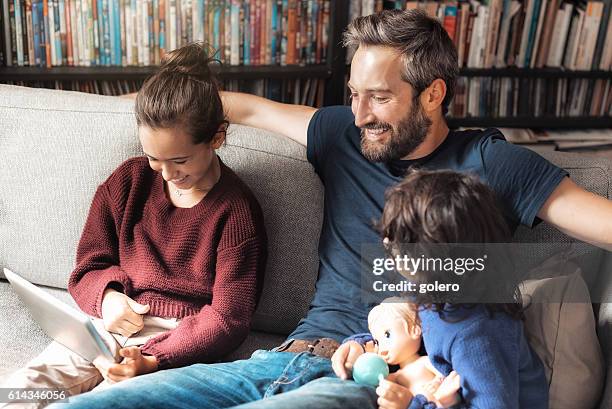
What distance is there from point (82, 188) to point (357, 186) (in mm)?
642

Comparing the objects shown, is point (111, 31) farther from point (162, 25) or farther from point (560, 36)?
point (560, 36)

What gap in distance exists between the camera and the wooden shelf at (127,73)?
249 centimetres

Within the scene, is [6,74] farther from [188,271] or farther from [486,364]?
[486,364]

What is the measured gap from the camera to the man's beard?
5.20 feet

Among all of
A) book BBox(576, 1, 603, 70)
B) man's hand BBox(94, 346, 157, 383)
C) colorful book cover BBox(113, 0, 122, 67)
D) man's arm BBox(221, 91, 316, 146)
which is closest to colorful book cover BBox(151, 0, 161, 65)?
colorful book cover BBox(113, 0, 122, 67)

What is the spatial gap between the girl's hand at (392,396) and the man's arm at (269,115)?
68 cm

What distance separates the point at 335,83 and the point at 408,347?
1.51m

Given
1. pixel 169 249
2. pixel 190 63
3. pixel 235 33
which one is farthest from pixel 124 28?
pixel 169 249

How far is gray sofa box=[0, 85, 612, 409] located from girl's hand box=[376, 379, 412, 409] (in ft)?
1.65

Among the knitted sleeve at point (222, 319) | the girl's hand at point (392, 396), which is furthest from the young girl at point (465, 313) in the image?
the knitted sleeve at point (222, 319)

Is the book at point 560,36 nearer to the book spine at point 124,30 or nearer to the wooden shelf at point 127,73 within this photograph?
the wooden shelf at point 127,73

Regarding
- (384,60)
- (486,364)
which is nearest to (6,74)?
(384,60)

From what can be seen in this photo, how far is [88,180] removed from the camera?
5.93ft

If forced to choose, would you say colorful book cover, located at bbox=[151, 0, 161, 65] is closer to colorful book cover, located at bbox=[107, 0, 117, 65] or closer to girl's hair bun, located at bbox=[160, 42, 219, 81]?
colorful book cover, located at bbox=[107, 0, 117, 65]
